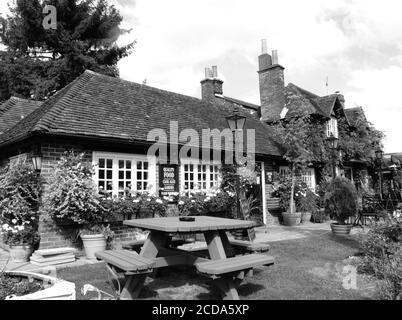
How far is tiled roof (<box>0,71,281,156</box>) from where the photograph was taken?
27.5ft

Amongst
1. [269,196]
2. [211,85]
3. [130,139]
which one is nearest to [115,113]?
[130,139]

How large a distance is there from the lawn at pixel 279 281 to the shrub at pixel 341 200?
7.11 ft

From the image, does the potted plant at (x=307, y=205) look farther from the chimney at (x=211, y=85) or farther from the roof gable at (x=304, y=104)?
the chimney at (x=211, y=85)

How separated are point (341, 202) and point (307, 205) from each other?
4454mm

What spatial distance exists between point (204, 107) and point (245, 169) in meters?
4.46

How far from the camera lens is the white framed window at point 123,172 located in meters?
8.55

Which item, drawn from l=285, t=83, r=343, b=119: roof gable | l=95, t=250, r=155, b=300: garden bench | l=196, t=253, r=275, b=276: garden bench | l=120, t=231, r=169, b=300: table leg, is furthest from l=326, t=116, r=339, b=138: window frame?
l=95, t=250, r=155, b=300: garden bench

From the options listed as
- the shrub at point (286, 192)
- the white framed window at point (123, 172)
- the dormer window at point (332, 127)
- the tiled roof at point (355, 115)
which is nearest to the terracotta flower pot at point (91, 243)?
the white framed window at point (123, 172)

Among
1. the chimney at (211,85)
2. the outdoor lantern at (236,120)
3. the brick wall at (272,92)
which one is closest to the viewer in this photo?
the outdoor lantern at (236,120)

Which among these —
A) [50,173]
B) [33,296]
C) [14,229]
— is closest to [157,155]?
[50,173]

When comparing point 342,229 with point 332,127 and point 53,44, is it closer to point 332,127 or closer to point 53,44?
point 332,127

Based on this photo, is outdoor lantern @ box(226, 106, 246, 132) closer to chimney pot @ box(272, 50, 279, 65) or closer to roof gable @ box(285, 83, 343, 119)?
roof gable @ box(285, 83, 343, 119)

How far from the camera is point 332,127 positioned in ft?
57.8

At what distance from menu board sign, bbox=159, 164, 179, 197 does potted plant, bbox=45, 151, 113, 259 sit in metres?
2.02
